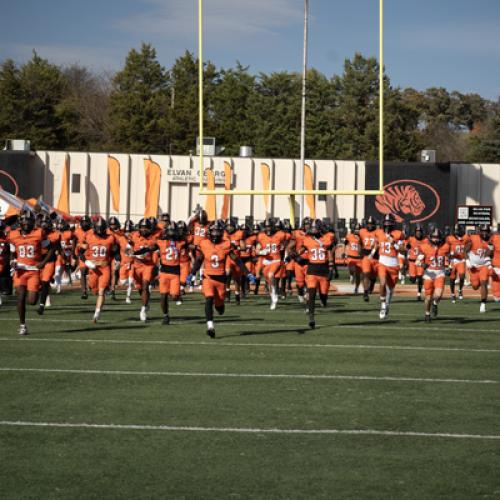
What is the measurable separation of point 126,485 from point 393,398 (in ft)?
12.4

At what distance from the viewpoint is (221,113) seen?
60.4m

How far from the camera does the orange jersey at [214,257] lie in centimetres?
1459

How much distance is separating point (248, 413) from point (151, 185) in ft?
108

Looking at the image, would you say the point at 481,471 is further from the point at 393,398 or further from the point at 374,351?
the point at 374,351

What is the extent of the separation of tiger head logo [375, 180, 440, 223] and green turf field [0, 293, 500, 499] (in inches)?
1031

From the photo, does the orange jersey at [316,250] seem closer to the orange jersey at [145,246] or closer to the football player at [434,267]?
the football player at [434,267]

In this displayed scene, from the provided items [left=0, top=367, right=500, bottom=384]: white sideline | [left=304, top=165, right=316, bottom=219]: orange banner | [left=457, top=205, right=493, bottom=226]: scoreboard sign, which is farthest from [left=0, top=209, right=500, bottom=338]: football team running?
[left=304, top=165, right=316, bottom=219]: orange banner

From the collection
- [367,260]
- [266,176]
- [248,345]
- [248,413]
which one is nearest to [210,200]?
[266,176]

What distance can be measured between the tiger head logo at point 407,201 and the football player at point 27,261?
2791 centimetres

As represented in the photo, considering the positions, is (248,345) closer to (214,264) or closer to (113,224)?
(214,264)

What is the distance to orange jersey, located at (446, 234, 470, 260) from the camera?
23.1 meters

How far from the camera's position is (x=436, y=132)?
7644 centimetres

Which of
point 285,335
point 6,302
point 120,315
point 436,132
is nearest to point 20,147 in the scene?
point 6,302

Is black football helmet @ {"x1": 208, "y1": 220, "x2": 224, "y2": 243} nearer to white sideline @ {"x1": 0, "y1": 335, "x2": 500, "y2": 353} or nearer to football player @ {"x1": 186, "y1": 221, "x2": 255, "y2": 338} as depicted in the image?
football player @ {"x1": 186, "y1": 221, "x2": 255, "y2": 338}
